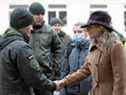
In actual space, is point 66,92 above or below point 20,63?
below

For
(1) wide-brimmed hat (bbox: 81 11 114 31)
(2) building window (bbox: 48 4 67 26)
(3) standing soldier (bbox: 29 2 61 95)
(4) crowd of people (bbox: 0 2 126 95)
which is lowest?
(2) building window (bbox: 48 4 67 26)

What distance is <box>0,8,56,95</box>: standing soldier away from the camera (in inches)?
278

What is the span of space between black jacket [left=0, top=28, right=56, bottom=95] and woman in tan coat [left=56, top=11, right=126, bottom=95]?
0.69m

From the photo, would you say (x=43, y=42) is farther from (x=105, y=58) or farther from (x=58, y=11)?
(x=58, y=11)

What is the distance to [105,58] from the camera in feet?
22.2

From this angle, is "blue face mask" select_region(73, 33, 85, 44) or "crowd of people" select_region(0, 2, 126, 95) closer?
"crowd of people" select_region(0, 2, 126, 95)

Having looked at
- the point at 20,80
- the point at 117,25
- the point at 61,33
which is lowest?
the point at 117,25

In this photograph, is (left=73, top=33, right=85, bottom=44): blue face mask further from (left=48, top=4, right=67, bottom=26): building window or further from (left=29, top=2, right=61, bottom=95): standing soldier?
(left=48, top=4, right=67, bottom=26): building window

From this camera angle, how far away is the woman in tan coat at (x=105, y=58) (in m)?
6.67

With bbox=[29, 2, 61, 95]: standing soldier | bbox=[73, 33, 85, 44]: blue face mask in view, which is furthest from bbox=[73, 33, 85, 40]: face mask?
bbox=[29, 2, 61, 95]: standing soldier

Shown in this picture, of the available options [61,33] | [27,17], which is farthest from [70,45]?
[61,33]

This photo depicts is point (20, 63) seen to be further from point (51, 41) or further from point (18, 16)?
point (51, 41)

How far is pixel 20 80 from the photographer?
717 cm

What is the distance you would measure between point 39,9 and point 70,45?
3.09 ft
